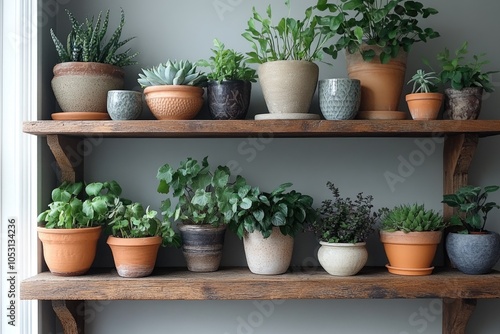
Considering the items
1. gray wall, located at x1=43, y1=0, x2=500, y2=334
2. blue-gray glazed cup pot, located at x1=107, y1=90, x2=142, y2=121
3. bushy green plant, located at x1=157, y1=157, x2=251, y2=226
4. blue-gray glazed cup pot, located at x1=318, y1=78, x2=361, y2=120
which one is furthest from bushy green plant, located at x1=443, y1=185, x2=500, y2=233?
blue-gray glazed cup pot, located at x1=107, y1=90, x2=142, y2=121

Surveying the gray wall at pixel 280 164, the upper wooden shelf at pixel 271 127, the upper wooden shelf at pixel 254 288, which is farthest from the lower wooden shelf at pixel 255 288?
the upper wooden shelf at pixel 271 127

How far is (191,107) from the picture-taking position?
1.47 metres

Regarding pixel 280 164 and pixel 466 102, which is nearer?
pixel 466 102

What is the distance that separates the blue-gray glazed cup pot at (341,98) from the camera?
4.67 feet

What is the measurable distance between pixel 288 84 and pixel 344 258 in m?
0.52

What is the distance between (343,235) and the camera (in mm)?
1472

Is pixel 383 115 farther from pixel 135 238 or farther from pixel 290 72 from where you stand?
pixel 135 238

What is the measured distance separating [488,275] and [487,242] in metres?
0.10

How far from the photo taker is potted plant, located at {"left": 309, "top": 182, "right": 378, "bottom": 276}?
4.76 feet

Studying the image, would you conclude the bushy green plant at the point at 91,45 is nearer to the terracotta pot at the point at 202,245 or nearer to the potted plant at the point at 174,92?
the potted plant at the point at 174,92

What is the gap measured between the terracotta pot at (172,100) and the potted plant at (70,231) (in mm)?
304

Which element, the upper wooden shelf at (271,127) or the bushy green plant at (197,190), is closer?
the upper wooden shelf at (271,127)

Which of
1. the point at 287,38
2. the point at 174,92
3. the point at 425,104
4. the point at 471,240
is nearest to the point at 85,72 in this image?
the point at 174,92

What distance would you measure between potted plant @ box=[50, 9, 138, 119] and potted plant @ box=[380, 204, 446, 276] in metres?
0.92
